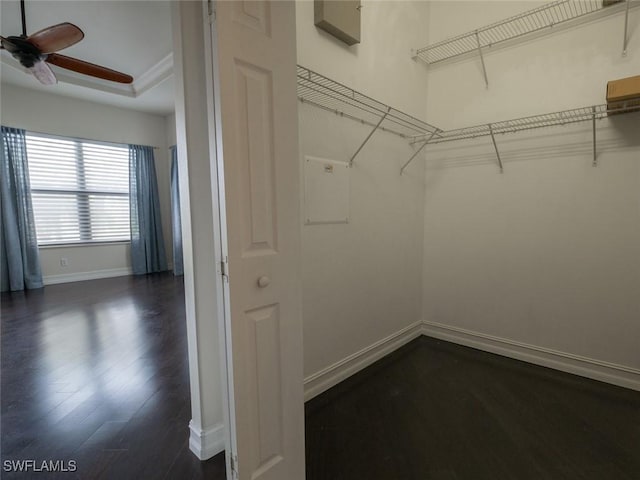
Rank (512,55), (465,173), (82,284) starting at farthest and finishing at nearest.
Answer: (82,284), (465,173), (512,55)

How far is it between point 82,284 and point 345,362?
4820 millimetres

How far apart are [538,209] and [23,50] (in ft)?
12.9

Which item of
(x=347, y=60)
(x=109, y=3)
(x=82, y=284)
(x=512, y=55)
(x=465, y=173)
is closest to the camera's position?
(x=347, y=60)

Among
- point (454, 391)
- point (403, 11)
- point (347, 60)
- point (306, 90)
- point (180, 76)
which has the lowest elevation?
point (454, 391)

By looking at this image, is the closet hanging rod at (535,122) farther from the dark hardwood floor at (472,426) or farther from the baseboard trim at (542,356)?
the dark hardwood floor at (472,426)

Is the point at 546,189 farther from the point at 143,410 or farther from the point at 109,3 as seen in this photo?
the point at 109,3

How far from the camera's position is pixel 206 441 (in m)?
1.52

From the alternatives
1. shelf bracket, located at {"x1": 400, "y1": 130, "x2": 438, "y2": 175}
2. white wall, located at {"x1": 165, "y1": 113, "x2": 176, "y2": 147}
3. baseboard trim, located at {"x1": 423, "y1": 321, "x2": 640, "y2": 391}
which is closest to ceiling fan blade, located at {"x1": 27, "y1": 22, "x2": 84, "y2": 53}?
shelf bracket, located at {"x1": 400, "y1": 130, "x2": 438, "y2": 175}

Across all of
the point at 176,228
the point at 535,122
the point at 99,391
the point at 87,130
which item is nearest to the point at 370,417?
the point at 99,391

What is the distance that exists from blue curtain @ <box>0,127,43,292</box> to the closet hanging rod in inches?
213

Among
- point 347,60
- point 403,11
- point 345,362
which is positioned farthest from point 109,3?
point 345,362

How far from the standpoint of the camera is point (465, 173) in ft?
8.79

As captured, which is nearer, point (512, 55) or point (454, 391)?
point (454, 391)

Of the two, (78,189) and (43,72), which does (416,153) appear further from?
(78,189)
